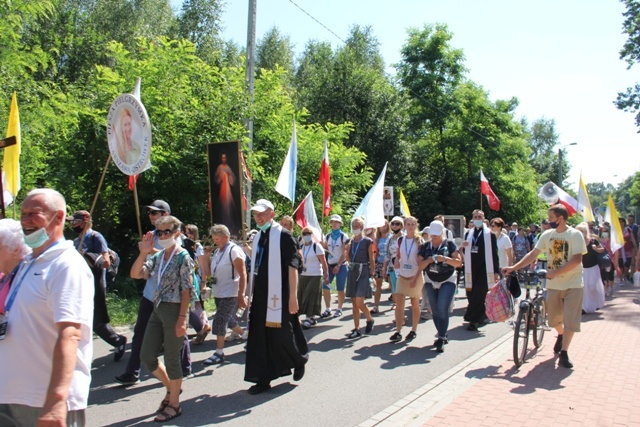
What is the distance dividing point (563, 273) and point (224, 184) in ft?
21.7

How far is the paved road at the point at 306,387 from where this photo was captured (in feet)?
17.9

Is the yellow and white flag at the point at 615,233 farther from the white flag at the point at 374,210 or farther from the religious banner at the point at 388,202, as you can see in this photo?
the religious banner at the point at 388,202

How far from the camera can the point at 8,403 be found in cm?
261

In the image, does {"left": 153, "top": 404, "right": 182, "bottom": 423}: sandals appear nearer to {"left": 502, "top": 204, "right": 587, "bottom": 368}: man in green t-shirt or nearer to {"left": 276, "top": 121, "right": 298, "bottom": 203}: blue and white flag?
{"left": 502, "top": 204, "right": 587, "bottom": 368}: man in green t-shirt

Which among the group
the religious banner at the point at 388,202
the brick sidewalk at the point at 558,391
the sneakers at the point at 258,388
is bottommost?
the brick sidewalk at the point at 558,391

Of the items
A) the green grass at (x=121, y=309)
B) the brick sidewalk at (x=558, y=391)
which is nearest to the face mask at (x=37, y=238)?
the brick sidewalk at (x=558, y=391)

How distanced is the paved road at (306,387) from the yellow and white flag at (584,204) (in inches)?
226

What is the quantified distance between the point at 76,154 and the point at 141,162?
694cm

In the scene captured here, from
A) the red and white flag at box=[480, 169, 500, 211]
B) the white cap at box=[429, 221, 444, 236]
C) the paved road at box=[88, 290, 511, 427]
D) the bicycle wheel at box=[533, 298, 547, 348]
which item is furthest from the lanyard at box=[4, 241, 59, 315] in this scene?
the red and white flag at box=[480, 169, 500, 211]

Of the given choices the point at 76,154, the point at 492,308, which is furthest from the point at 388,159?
the point at 492,308

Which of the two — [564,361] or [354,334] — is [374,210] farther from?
[564,361]

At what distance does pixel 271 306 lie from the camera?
625cm

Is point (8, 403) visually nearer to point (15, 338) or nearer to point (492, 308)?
point (15, 338)

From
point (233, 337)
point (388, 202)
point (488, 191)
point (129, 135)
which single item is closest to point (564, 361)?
point (233, 337)
